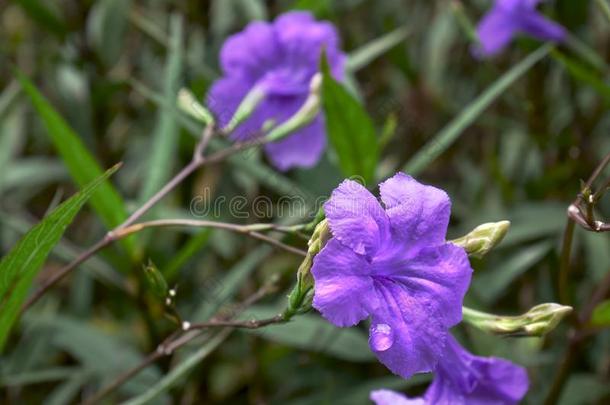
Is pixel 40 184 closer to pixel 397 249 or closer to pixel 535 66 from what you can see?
pixel 535 66

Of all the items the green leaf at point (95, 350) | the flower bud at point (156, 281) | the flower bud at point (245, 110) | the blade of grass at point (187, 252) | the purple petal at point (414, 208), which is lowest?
the green leaf at point (95, 350)

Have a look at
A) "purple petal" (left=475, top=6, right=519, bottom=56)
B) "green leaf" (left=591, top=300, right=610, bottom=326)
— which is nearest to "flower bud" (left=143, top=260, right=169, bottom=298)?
"green leaf" (left=591, top=300, right=610, bottom=326)

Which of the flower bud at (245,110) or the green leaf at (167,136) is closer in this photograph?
the flower bud at (245,110)

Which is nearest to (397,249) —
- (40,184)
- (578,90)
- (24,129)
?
(578,90)

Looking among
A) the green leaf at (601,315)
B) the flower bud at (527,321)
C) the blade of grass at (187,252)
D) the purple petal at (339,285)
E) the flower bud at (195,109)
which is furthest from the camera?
the blade of grass at (187,252)

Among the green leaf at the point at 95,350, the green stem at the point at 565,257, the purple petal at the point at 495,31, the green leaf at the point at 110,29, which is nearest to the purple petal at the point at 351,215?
the green stem at the point at 565,257

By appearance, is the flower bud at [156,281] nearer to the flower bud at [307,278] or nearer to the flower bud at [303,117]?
the flower bud at [307,278]

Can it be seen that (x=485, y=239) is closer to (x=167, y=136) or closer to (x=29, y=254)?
(x=29, y=254)
